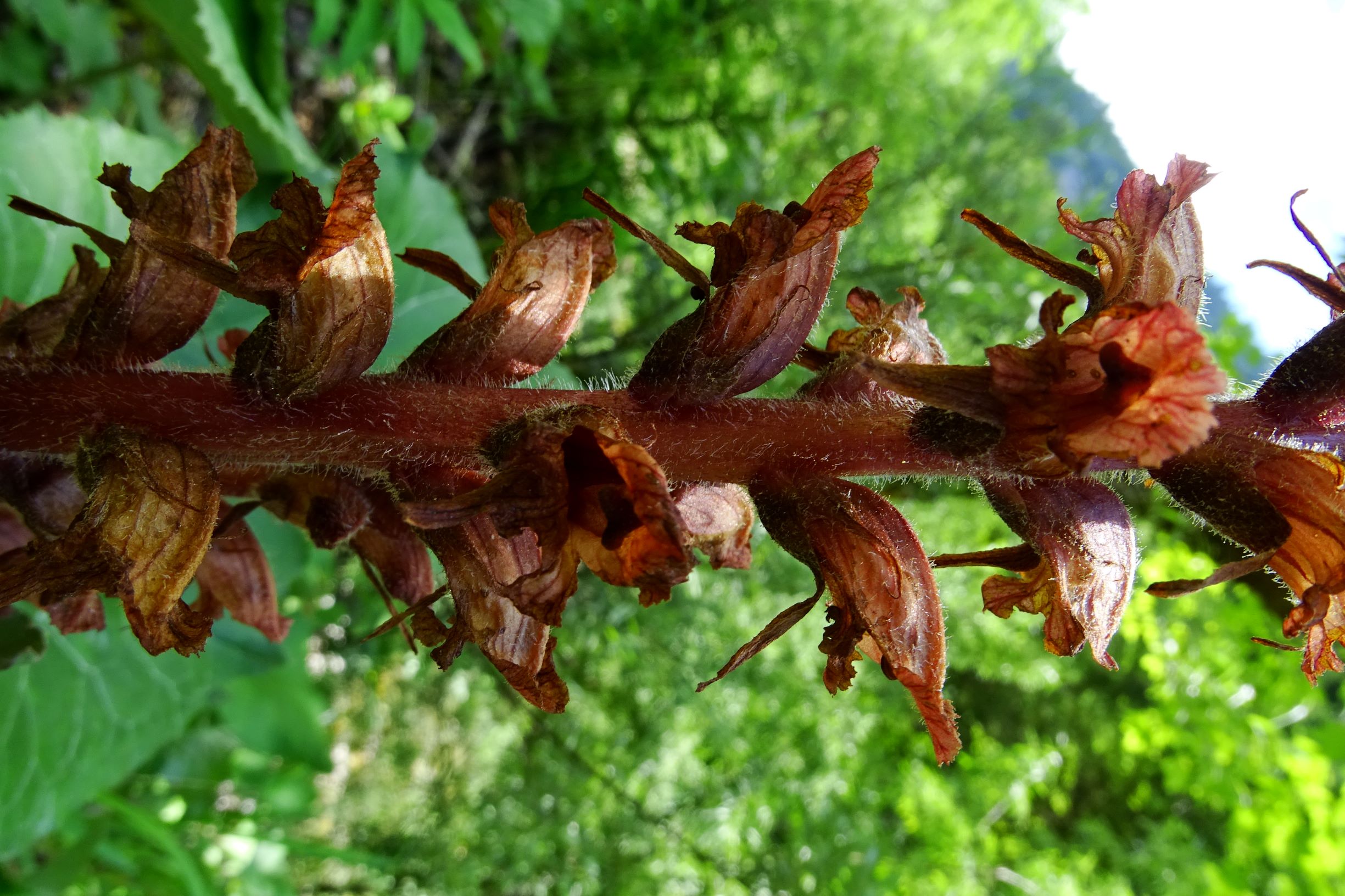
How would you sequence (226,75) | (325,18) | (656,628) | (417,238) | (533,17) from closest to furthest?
(226,75), (325,18), (417,238), (533,17), (656,628)

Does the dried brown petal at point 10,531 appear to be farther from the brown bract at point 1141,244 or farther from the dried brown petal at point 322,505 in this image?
the brown bract at point 1141,244

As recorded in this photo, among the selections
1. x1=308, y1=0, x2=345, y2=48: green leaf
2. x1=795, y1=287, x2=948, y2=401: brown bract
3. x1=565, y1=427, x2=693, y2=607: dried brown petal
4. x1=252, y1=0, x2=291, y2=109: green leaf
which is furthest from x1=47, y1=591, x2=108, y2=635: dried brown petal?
x1=252, y1=0, x2=291, y2=109: green leaf

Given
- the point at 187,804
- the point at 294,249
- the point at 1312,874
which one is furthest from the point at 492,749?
the point at 294,249

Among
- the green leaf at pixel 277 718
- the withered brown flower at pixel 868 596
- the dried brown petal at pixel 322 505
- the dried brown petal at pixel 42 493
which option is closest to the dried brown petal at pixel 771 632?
the withered brown flower at pixel 868 596

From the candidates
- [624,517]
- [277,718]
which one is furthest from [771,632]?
[277,718]

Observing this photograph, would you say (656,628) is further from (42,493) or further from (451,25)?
(42,493)

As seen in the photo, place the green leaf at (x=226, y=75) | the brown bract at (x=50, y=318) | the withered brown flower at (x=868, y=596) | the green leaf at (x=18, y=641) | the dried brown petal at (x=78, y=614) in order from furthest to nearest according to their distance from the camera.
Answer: the green leaf at (x=226, y=75) < the green leaf at (x=18, y=641) < the dried brown petal at (x=78, y=614) < the brown bract at (x=50, y=318) < the withered brown flower at (x=868, y=596)

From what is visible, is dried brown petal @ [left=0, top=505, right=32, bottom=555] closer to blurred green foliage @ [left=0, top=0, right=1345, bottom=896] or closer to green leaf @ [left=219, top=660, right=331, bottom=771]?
blurred green foliage @ [left=0, top=0, right=1345, bottom=896]
